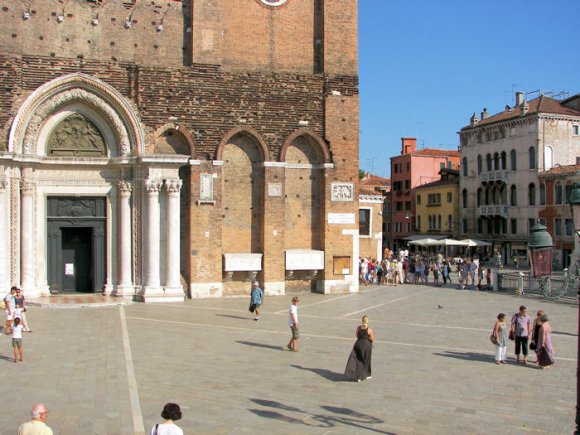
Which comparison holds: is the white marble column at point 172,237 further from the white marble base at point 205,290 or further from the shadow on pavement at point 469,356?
the shadow on pavement at point 469,356

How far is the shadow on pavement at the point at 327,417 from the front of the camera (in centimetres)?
984

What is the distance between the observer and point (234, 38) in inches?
1000

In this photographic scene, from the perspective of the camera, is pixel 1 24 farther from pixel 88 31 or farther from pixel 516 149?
pixel 516 149

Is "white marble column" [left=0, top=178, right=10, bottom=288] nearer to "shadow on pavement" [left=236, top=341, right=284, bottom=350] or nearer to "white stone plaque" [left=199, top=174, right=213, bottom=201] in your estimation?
"white stone plaque" [left=199, top=174, right=213, bottom=201]

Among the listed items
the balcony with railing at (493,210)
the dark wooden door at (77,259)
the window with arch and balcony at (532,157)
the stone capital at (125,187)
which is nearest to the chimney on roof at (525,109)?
the window with arch and balcony at (532,157)

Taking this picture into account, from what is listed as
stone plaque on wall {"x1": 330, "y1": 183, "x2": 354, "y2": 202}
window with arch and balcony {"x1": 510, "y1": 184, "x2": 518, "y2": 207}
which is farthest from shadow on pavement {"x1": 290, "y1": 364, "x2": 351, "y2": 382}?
window with arch and balcony {"x1": 510, "y1": 184, "x2": 518, "y2": 207}

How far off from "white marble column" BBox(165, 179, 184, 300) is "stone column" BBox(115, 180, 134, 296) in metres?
1.31

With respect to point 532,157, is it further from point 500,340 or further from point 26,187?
point 500,340

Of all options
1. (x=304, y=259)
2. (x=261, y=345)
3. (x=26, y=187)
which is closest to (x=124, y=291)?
(x=26, y=187)

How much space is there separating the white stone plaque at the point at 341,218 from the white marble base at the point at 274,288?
2.99 meters

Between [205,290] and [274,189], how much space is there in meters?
4.44

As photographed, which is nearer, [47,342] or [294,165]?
[47,342]

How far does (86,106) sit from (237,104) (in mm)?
5271

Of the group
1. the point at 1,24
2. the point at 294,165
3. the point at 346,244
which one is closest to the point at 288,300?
the point at 346,244
